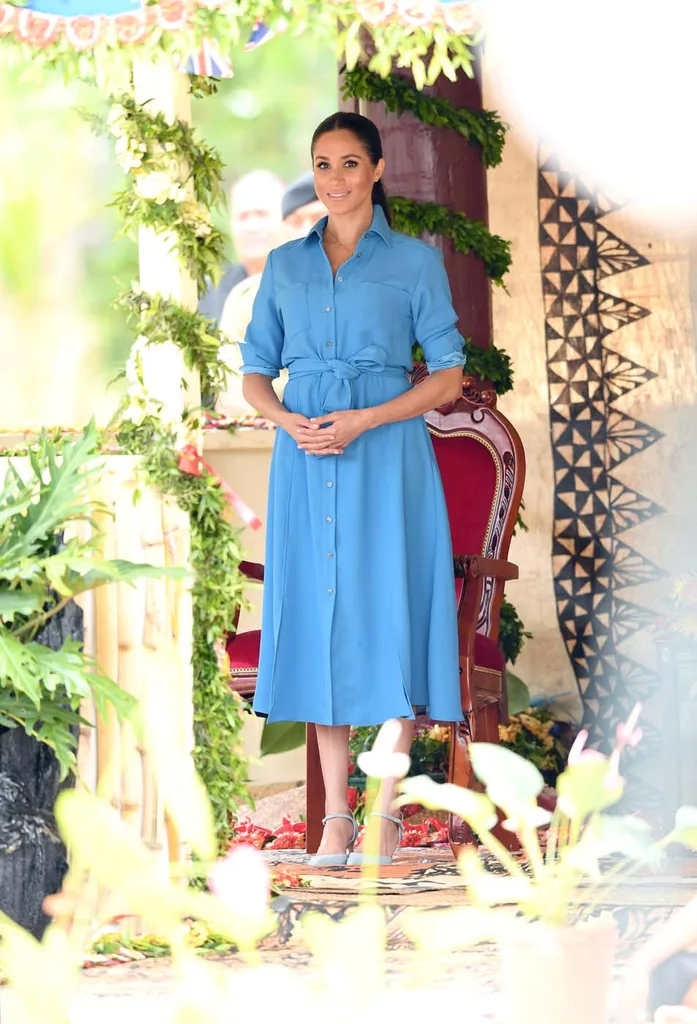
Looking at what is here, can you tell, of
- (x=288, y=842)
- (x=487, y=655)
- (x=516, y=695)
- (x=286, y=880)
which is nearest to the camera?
(x=286, y=880)

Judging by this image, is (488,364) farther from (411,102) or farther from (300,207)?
(300,207)

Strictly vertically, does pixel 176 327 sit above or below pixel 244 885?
above

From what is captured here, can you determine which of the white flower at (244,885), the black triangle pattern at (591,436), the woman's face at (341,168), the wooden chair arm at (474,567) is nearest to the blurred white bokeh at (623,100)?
the black triangle pattern at (591,436)

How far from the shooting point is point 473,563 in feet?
12.5

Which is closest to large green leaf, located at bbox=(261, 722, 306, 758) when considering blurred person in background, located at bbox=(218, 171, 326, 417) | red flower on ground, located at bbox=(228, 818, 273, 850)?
red flower on ground, located at bbox=(228, 818, 273, 850)

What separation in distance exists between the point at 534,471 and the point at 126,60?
3.31 meters

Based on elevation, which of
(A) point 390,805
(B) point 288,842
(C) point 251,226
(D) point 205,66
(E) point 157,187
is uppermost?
(C) point 251,226

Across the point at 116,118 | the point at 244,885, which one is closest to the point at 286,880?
the point at 116,118

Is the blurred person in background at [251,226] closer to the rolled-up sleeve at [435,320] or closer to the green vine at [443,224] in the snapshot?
the green vine at [443,224]

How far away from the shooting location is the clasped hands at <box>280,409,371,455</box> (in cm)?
327

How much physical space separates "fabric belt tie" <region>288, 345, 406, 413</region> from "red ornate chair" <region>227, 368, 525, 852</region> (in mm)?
683

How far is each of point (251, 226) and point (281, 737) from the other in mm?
2125

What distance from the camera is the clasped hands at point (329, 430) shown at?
3.27m

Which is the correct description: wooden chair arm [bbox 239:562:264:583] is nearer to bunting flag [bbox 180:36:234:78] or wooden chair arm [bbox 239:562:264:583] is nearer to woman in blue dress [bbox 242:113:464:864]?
woman in blue dress [bbox 242:113:464:864]
